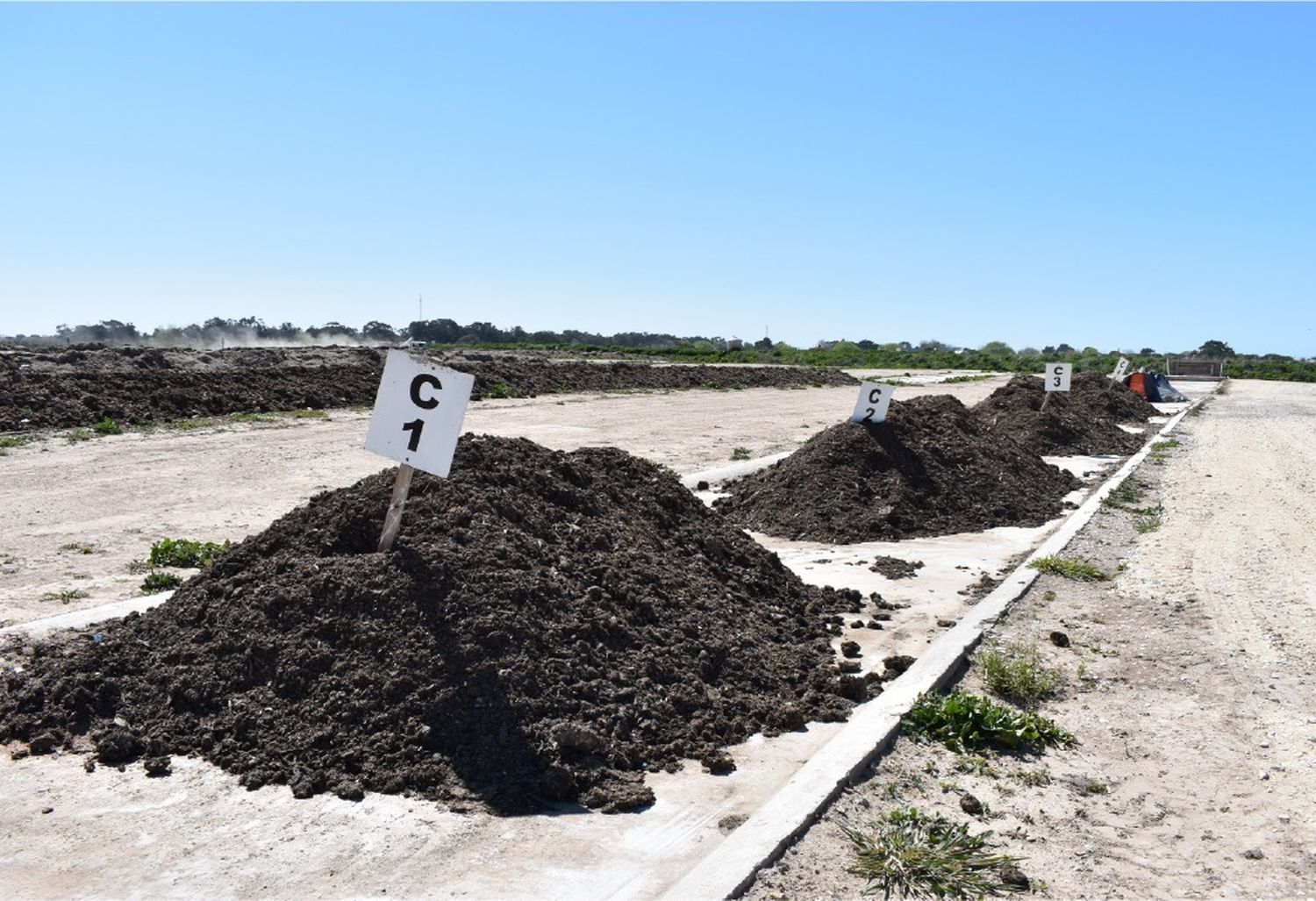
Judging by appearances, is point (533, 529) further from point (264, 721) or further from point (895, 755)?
point (895, 755)

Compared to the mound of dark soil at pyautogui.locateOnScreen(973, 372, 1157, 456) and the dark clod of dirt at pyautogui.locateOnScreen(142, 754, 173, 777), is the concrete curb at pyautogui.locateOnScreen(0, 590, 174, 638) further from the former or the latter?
the mound of dark soil at pyautogui.locateOnScreen(973, 372, 1157, 456)

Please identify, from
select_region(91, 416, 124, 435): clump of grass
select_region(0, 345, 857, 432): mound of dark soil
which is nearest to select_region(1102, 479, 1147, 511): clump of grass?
select_region(91, 416, 124, 435): clump of grass

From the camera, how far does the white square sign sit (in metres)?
6.26

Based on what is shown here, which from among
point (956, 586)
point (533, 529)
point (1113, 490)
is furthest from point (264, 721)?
point (1113, 490)

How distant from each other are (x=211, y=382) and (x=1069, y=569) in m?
18.8

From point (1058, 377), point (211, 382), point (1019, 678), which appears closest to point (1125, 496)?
point (1058, 377)

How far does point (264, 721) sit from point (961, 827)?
320 cm

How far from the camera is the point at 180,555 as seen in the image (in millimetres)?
9133

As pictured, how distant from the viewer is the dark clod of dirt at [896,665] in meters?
6.71

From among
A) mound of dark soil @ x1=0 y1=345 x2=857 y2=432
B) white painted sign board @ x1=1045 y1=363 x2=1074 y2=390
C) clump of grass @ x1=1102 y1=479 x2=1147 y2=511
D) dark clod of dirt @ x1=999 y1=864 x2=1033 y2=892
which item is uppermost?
white painted sign board @ x1=1045 y1=363 x2=1074 y2=390

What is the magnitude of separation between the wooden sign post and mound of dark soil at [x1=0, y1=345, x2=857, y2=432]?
48.3 feet

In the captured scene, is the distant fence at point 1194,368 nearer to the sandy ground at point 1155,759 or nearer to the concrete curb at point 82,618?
the sandy ground at point 1155,759

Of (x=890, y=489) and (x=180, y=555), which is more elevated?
(x=890, y=489)

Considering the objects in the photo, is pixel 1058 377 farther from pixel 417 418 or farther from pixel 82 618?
pixel 82 618
